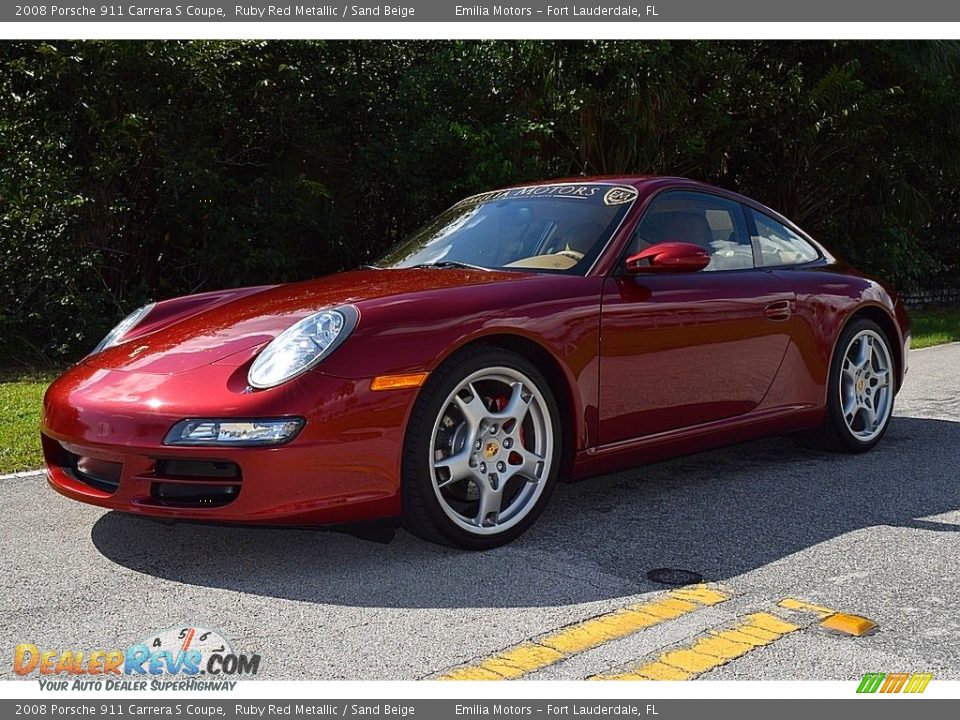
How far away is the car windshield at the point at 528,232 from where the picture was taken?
4734 mm

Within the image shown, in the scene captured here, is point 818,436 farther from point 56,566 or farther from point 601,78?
point 601,78

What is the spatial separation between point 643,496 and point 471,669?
207 centimetres

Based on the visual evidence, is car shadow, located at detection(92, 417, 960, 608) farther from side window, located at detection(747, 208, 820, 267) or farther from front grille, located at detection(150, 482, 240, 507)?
side window, located at detection(747, 208, 820, 267)

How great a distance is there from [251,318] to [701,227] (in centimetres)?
219

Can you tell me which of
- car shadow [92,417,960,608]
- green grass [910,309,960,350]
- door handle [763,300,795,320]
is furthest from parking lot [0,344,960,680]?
green grass [910,309,960,350]

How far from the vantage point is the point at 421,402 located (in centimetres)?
383

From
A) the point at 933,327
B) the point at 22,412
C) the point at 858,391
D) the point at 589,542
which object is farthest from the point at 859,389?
the point at 933,327

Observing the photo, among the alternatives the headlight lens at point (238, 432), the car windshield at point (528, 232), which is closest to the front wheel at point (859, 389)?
the car windshield at point (528, 232)

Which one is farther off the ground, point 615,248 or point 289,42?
point 289,42

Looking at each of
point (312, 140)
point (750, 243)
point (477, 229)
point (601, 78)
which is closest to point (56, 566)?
point (477, 229)

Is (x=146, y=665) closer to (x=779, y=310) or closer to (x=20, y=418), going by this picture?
(x=779, y=310)

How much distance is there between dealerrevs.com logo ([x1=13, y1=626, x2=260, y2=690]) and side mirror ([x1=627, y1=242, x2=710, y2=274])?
229cm

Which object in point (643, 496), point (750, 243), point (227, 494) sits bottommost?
point (643, 496)

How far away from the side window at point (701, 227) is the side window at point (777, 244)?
10 cm
